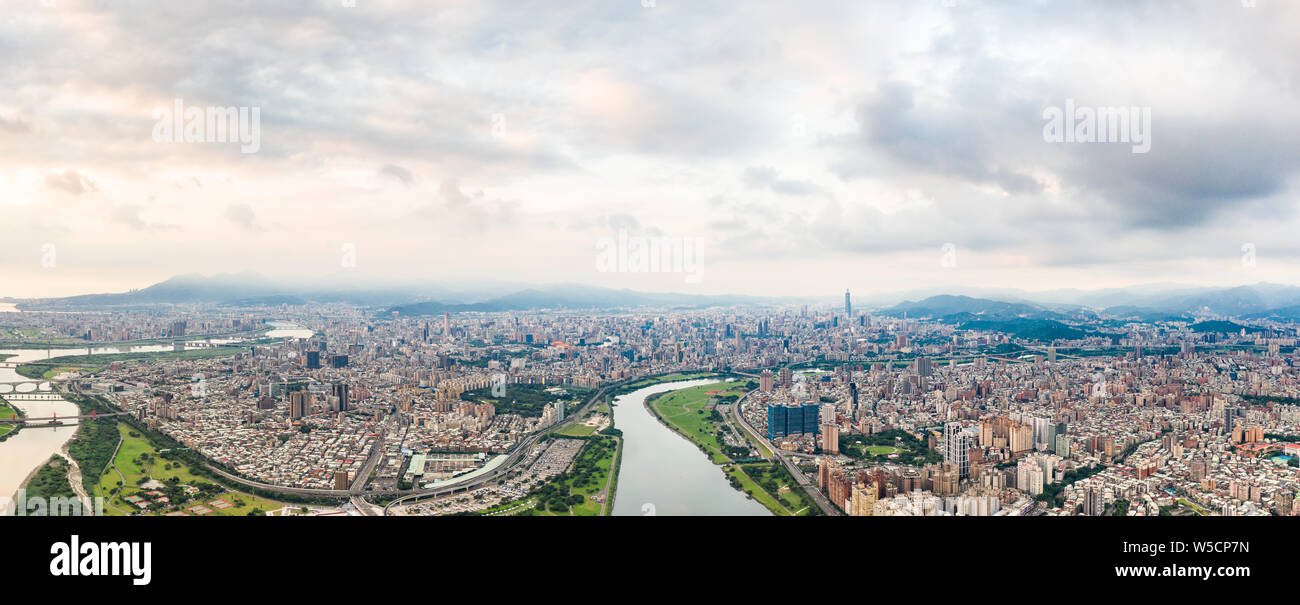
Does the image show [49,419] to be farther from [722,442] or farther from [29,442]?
[722,442]

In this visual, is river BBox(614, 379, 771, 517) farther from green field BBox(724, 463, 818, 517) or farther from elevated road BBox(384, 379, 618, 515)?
elevated road BBox(384, 379, 618, 515)

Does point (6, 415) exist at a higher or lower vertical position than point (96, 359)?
lower

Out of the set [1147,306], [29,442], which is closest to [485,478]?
[29,442]

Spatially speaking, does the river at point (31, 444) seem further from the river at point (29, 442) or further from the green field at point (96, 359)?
the green field at point (96, 359)

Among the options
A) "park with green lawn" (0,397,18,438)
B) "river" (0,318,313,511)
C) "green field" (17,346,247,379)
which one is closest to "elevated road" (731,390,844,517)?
"river" (0,318,313,511)

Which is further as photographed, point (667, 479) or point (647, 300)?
point (647, 300)
